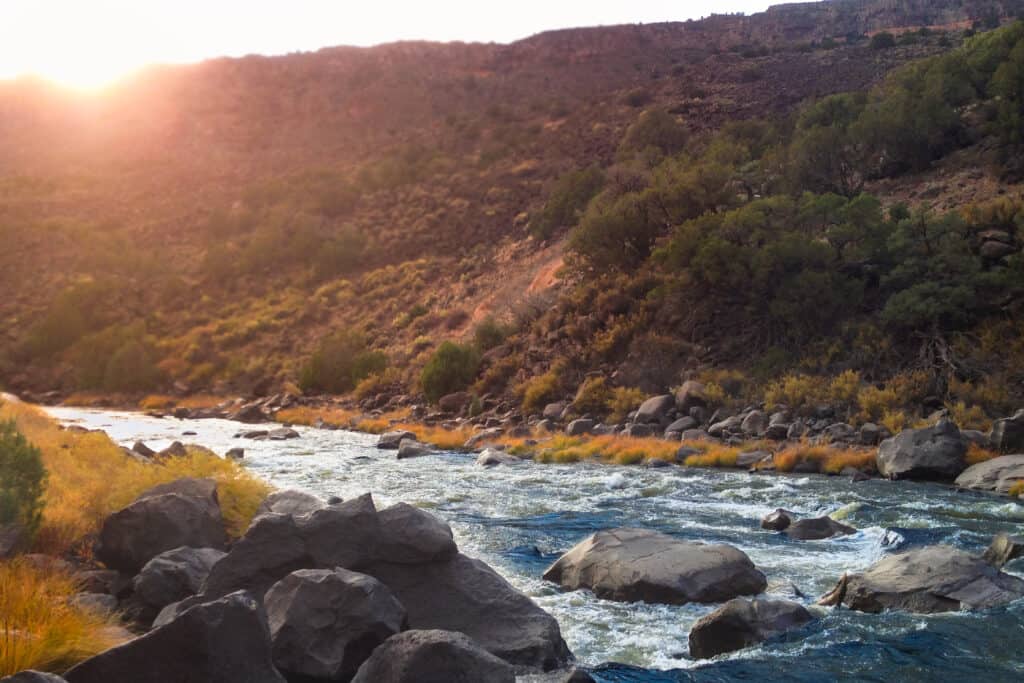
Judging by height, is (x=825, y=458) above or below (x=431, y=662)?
below

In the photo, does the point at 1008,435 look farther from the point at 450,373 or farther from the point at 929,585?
the point at 450,373

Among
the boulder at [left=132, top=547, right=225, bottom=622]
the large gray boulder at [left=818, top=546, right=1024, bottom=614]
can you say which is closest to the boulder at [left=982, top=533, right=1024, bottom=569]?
the large gray boulder at [left=818, top=546, right=1024, bottom=614]

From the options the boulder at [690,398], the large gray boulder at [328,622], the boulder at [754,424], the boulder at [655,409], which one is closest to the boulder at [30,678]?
the large gray boulder at [328,622]

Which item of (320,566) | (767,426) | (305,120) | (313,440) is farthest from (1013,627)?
(305,120)

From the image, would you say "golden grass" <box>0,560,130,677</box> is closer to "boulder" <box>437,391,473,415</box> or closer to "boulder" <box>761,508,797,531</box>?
"boulder" <box>761,508,797,531</box>

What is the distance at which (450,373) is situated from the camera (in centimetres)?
3042

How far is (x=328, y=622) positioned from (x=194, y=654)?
1.23m

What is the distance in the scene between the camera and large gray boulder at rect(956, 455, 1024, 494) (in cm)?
1399

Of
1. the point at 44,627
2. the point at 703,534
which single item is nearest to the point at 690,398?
the point at 703,534

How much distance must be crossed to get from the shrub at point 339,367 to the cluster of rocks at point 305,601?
26734mm

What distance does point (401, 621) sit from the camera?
277 inches

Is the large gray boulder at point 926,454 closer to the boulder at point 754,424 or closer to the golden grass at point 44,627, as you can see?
the boulder at point 754,424

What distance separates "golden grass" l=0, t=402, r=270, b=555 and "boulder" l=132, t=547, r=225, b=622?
1841 millimetres

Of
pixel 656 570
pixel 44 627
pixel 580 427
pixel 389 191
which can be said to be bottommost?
pixel 580 427
